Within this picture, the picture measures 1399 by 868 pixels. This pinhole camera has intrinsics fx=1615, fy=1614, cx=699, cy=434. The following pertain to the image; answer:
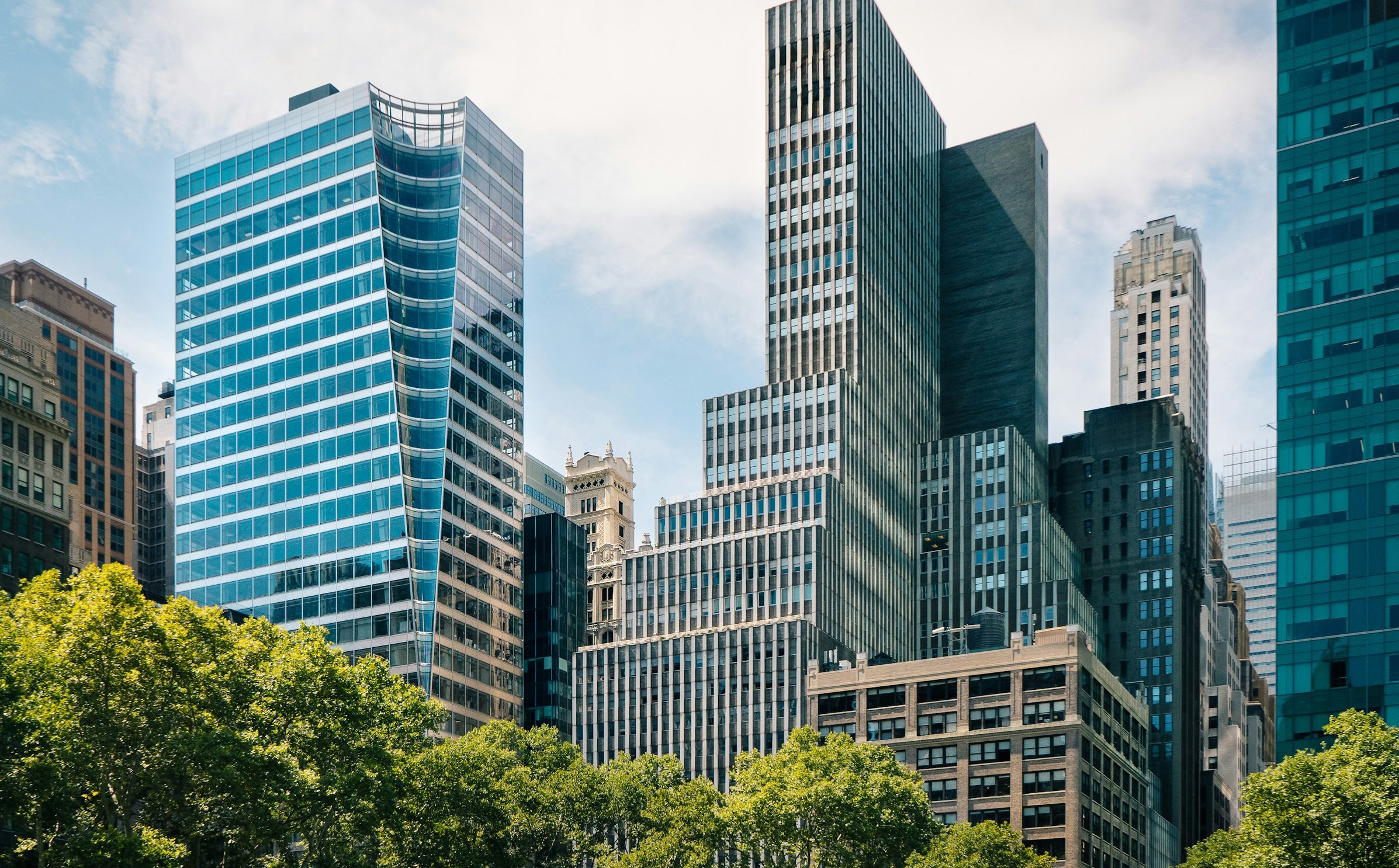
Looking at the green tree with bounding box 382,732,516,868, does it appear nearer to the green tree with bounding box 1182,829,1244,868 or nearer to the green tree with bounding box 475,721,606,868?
the green tree with bounding box 475,721,606,868

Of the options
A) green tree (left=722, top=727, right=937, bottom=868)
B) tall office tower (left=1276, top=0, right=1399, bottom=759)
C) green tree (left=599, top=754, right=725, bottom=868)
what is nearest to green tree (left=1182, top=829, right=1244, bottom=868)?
tall office tower (left=1276, top=0, right=1399, bottom=759)

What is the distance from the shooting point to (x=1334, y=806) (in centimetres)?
8769

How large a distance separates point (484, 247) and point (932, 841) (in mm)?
94586

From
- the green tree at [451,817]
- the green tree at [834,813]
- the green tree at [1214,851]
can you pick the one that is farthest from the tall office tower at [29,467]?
the green tree at [1214,851]

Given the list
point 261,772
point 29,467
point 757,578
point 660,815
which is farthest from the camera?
point 757,578

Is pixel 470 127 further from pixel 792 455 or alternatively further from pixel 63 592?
pixel 63 592

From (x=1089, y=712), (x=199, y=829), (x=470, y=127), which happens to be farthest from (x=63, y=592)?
(x=470, y=127)

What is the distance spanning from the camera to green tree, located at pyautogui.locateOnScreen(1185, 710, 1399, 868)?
86.9 m

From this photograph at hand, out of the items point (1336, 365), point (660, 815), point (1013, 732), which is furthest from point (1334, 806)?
point (1013, 732)

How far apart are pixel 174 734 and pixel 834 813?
50.5 meters

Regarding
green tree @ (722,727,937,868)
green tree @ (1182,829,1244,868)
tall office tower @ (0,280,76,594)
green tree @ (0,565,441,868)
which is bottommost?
green tree @ (1182,829,1244,868)

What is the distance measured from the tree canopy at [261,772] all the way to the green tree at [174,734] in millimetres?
103

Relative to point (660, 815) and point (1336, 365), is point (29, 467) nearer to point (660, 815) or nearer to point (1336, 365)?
point (660, 815)

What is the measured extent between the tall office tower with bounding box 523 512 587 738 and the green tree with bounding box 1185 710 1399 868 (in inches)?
4120
